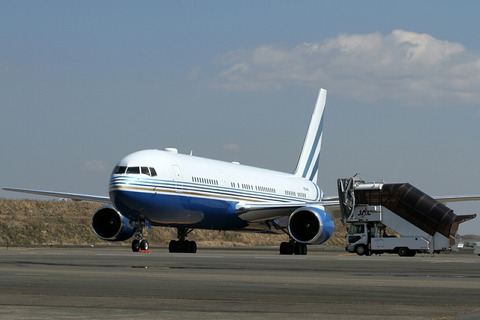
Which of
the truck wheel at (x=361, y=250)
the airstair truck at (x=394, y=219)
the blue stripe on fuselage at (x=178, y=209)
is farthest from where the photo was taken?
the truck wheel at (x=361, y=250)

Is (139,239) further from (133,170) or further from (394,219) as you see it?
(394,219)

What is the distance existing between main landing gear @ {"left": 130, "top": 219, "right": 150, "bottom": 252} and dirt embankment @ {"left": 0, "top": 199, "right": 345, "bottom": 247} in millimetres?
28593

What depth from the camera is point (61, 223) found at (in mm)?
75062

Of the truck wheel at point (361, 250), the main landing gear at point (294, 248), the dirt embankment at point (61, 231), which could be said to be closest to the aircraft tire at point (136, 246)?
the main landing gear at point (294, 248)

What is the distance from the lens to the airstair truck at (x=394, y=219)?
42.1 m

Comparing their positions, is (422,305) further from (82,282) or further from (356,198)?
(356,198)

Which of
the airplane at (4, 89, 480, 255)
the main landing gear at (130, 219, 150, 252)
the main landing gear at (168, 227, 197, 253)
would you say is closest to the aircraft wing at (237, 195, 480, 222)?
the airplane at (4, 89, 480, 255)

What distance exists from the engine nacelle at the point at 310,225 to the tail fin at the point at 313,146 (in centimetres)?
1449

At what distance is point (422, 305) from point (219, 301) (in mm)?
2701

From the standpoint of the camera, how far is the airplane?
3881 cm

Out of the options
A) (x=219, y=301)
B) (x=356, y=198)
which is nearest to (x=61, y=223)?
(x=356, y=198)

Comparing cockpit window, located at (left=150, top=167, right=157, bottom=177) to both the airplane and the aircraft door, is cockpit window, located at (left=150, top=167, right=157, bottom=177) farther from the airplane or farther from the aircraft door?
the aircraft door

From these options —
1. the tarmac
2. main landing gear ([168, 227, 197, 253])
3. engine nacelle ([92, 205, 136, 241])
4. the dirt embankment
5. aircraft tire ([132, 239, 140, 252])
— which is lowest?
the tarmac

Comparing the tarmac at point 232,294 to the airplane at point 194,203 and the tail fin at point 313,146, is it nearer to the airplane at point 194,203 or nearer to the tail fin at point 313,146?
the airplane at point 194,203
